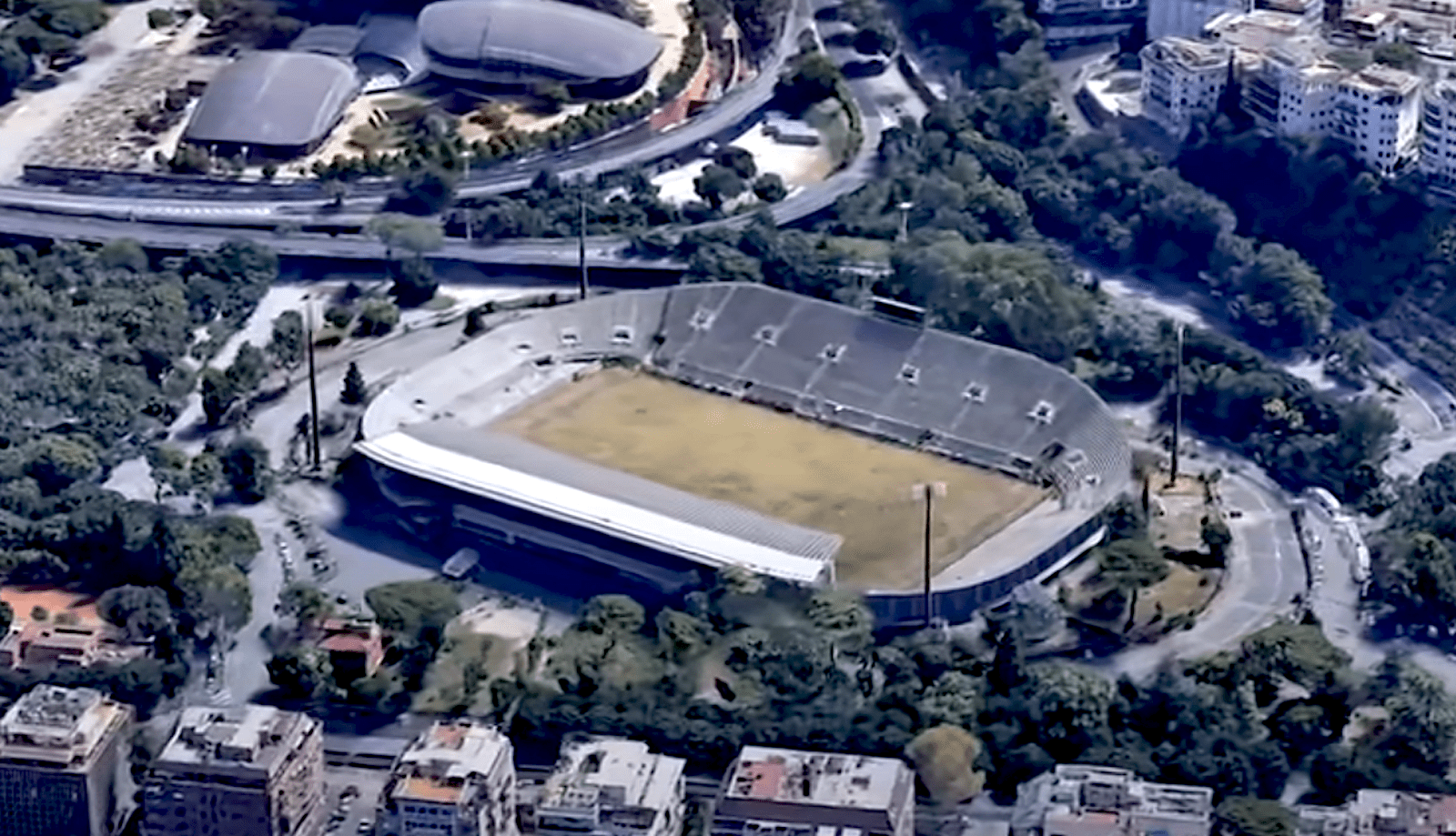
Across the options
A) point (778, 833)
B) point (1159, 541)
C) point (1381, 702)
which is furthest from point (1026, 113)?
point (778, 833)

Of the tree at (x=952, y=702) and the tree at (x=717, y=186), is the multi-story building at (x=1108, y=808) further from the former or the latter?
the tree at (x=717, y=186)

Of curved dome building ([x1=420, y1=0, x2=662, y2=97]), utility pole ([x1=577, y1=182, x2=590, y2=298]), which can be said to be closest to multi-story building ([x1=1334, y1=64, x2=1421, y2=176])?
utility pole ([x1=577, y1=182, x2=590, y2=298])

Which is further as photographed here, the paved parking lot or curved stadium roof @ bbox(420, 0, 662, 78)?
curved stadium roof @ bbox(420, 0, 662, 78)

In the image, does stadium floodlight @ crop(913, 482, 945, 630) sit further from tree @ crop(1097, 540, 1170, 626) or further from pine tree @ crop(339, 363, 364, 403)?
pine tree @ crop(339, 363, 364, 403)

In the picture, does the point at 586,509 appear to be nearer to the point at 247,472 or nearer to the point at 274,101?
the point at 247,472

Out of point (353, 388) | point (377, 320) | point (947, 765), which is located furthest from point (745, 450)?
point (947, 765)

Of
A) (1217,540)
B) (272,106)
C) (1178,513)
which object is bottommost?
(1178,513)

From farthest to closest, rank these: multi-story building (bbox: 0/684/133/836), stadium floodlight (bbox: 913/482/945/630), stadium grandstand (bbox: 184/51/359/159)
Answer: stadium grandstand (bbox: 184/51/359/159)
stadium floodlight (bbox: 913/482/945/630)
multi-story building (bbox: 0/684/133/836)
